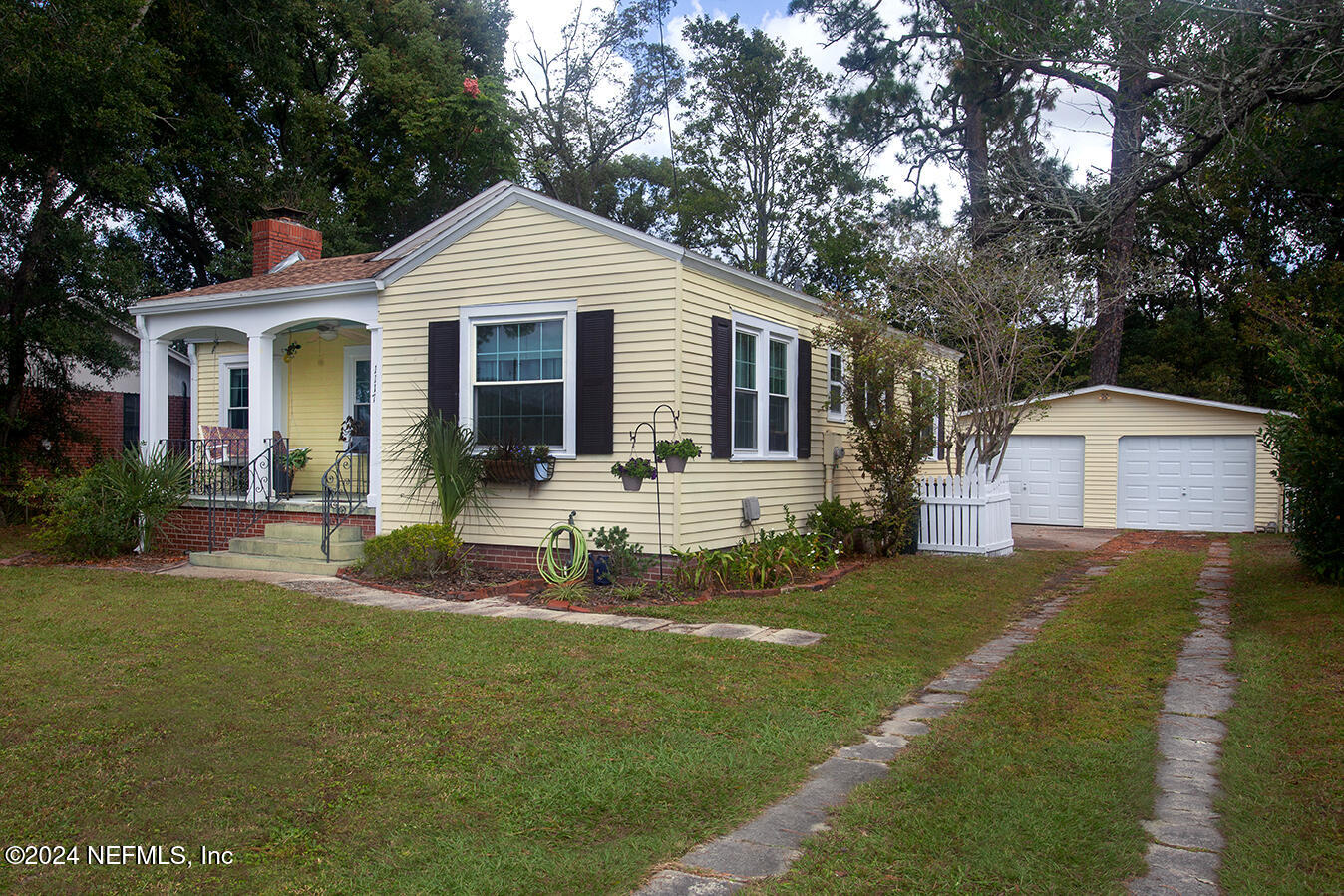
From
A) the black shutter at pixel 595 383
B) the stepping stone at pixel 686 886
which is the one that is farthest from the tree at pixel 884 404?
the stepping stone at pixel 686 886

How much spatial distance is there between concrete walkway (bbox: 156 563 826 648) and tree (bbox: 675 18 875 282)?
66.9ft

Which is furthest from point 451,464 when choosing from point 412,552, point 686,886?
point 686,886

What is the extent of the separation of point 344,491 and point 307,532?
46.6 inches

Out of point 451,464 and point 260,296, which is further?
point 260,296

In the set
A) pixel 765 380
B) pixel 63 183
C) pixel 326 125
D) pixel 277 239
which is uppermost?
pixel 326 125

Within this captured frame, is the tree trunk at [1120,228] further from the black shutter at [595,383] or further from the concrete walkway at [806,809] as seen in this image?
the concrete walkway at [806,809]

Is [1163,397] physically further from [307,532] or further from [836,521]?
[307,532]

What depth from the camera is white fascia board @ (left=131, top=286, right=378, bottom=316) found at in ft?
36.3

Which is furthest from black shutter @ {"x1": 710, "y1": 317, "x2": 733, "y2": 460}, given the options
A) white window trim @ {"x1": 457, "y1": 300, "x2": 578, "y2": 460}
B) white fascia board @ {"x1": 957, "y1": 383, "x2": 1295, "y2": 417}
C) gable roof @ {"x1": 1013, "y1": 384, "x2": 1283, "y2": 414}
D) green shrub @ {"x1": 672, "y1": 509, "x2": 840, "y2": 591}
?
gable roof @ {"x1": 1013, "y1": 384, "x2": 1283, "y2": 414}

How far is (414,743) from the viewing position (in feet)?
14.5

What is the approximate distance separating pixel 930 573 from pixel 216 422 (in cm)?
1095

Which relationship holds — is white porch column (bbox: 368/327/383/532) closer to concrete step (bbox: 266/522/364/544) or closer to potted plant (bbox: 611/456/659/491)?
concrete step (bbox: 266/522/364/544)

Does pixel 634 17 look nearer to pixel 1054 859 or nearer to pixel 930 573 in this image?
pixel 930 573

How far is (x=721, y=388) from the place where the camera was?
32.6ft
